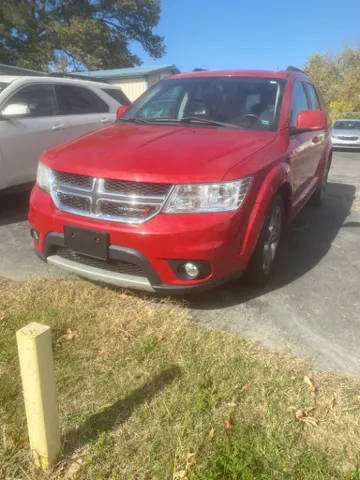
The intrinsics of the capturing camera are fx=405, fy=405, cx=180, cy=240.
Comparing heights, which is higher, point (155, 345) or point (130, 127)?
point (130, 127)

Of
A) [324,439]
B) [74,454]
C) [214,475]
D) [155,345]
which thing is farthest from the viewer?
[155,345]

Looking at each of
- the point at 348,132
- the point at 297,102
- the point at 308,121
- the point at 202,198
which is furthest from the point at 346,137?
the point at 202,198

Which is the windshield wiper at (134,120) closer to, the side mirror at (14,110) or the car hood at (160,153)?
the car hood at (160,153)

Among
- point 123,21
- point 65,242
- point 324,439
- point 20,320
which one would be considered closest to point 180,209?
point 65,242

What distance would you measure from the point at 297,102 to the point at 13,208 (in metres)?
3.81

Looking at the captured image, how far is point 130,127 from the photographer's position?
3643 mm

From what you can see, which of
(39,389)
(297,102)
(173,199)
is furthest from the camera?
(297,102)

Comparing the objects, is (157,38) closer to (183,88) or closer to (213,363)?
(183,88)

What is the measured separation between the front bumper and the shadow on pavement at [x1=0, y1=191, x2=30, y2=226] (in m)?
2.32

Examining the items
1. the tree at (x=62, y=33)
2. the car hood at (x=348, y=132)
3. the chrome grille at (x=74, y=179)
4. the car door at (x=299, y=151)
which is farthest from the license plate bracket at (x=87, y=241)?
the tree at (x=62, y=33)

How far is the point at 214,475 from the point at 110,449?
0.48 metres

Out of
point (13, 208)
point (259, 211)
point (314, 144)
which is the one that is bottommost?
point (13, 208)

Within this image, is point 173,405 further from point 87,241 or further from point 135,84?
point 135,84

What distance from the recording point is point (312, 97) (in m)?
5.00
